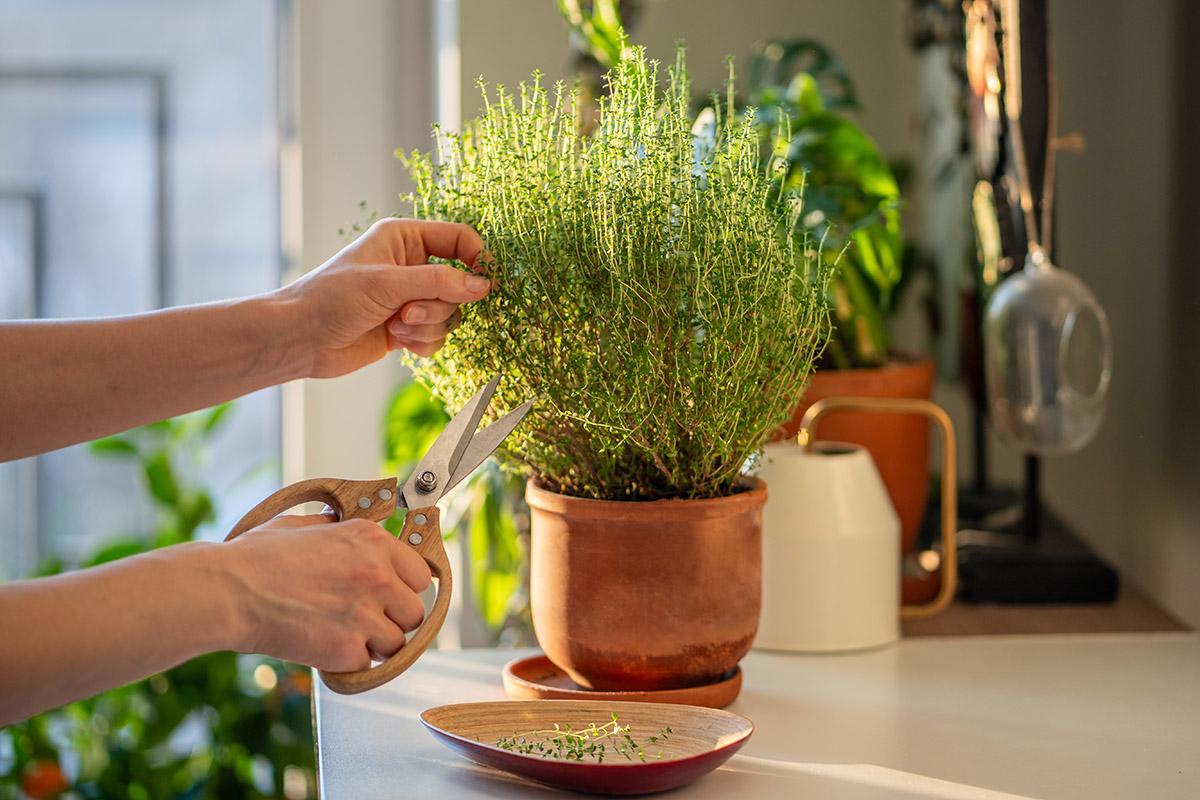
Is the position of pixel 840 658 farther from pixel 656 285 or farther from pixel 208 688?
pixel 208 688

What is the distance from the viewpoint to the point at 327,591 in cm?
63

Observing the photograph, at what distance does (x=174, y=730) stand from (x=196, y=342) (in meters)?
1.03

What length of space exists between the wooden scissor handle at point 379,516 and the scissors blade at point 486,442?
0.03 metres

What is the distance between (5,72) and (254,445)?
25.3 inches

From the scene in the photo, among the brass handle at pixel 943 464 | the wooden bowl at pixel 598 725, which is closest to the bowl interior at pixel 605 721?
the wooden bowl at pixel 598 725

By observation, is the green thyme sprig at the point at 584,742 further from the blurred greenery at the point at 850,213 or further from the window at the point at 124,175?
the window at the point at 124,175

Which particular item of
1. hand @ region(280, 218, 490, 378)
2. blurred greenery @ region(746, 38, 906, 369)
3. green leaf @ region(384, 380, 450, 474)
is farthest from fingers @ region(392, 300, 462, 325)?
green leaf @ region(384, 380, 450, 474)

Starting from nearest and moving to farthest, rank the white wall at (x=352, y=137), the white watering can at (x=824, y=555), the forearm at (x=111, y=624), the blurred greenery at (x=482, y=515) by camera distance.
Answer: the forearm at (x=111, y=624) < the white watering can at (x=824, y=555) < the blurred greenery at (x=482, y=515) < the white wall at (x=352, y=137)

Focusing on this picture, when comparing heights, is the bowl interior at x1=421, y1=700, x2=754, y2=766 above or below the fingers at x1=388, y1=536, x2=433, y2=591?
below

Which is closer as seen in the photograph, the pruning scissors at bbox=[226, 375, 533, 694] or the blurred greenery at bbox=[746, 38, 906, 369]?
the pruning scissors at bbox=[226, 375, 533, 694]

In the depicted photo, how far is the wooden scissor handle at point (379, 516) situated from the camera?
2.16 feet

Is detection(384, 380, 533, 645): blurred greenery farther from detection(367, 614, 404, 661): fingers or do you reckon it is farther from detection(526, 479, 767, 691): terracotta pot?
detection(367, 614, 404, 661): fingers

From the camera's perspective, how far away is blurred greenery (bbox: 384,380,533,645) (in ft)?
4.58

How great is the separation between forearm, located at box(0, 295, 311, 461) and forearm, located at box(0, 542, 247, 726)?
0.20 meters
